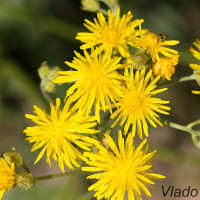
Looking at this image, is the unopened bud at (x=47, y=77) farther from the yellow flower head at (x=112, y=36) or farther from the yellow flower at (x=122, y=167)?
the yellow flower at (x=122, y=167)

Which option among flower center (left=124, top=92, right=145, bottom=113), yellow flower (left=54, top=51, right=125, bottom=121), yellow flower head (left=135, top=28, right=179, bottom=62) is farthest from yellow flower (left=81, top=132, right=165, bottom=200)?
yellow flower head (left=135, top=28, right=179, bottom=62)

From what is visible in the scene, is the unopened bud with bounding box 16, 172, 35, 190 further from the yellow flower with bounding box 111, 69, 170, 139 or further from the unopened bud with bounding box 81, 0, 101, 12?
the unopened bud with bounding box 81, 0, 101, 12

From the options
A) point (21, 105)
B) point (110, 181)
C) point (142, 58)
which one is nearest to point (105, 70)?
point (142, 58)

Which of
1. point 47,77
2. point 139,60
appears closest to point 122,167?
point 139,60

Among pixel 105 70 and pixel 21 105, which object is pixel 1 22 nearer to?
pixel 21 105

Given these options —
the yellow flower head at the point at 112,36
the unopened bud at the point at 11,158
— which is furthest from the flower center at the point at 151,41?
the unopened bud at the point at 11,158

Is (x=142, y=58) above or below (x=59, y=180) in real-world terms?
above
